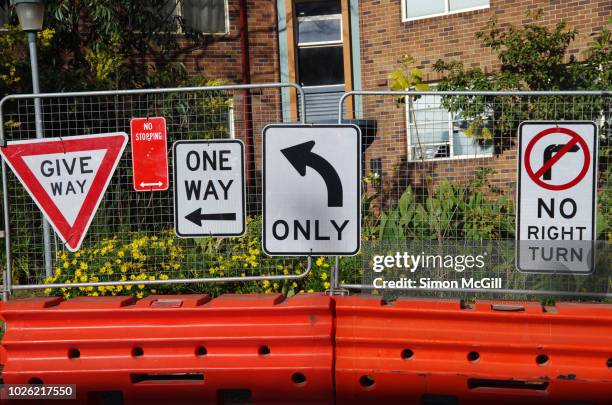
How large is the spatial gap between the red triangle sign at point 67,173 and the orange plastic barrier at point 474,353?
2.37 m

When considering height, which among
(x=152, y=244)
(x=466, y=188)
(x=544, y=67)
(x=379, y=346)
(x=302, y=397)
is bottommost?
(x=302, y=397)

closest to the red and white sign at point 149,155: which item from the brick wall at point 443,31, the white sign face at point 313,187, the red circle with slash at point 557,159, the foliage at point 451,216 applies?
the white sign face at point 313,187

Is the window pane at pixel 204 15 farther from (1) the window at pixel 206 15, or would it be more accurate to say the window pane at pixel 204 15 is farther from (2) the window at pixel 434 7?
(2) the window at pixel 434 7

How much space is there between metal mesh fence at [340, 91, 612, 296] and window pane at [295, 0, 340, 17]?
27.7ft

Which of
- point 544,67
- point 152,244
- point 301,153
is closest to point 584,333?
point 301,153

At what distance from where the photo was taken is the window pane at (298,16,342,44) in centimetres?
1535

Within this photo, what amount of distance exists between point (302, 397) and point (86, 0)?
8.68 meters

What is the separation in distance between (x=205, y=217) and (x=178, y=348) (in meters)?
1.18

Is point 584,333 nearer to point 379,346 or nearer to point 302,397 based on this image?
point 379,346

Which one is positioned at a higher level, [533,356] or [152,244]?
[152,244]

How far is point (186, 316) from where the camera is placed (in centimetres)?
550

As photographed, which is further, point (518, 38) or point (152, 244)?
point (518, 38)

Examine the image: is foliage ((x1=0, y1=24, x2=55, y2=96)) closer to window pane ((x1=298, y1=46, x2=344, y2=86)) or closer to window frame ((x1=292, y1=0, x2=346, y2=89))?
window frame ((x1=292, y1=0, x2=346, y2=89))

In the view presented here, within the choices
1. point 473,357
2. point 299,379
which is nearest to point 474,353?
point 473,357
